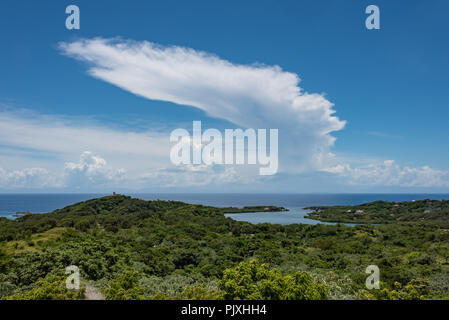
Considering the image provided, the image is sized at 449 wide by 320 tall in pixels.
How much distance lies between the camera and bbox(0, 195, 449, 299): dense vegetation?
39.2ft

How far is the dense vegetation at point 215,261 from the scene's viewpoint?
39.2 feet

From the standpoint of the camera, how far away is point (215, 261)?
29.3 m

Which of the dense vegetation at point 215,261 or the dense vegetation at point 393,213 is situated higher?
the dense vegetation at point 215,261

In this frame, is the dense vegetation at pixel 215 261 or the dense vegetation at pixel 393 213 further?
the dense vegetation at pixel 393 213

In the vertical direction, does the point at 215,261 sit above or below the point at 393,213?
above

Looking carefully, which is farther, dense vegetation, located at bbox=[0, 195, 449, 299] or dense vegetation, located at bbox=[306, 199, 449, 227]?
dense vegetation, located at bbox=[306, 199, 449, 227]

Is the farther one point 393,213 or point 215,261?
point 393,213

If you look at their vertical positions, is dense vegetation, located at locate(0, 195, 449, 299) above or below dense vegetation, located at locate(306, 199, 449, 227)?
above

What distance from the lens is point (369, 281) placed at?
17.0 meters

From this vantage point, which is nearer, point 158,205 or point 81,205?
point 81,205
